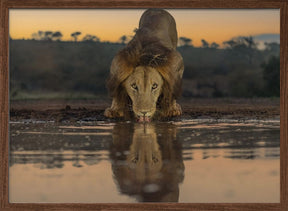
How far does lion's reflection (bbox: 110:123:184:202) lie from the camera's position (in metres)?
4.11

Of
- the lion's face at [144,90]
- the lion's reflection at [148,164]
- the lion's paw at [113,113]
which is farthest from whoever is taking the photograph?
the lion's paw at [113,113]

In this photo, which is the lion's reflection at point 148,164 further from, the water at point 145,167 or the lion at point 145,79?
the lion at point 145,79

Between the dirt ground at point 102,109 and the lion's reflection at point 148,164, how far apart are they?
1.61m

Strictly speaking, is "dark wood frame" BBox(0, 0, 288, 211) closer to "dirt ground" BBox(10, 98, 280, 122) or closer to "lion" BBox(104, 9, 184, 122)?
"dirt ground" BBox(10, 98, 280, 122)

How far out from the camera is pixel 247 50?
8.28 meters

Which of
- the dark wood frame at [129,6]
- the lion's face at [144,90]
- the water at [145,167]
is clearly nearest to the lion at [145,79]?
the lion's face at [144,90]

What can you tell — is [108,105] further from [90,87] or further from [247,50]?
[247,50]

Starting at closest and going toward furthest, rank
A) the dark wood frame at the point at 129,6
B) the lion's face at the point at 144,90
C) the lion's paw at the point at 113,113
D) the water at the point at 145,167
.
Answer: the water at the point at 145,167 < the dark wood frame at the point at 129,6 < the lion's face at the point at 144,90 < the lion's paw at the point at 113,113

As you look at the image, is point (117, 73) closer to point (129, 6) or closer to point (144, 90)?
point (144, 90)

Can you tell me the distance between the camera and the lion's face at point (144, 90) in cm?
743

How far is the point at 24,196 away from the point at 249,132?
112 inches

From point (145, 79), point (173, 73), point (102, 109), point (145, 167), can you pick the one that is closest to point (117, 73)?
point (145, 79)

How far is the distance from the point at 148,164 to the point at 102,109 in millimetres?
4180

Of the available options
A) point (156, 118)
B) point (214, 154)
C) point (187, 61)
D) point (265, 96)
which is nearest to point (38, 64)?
point (156, 118)
